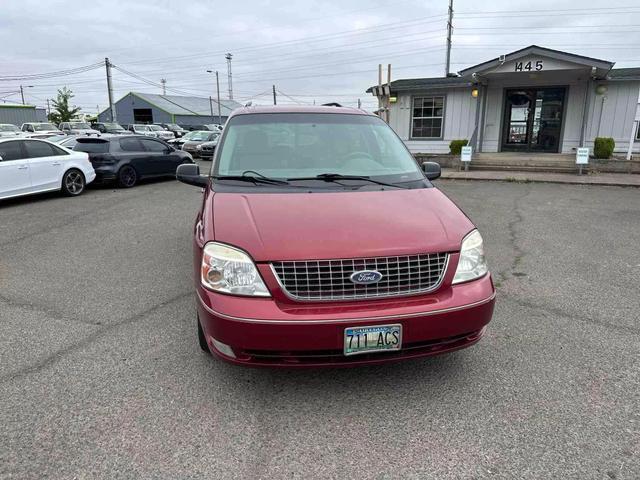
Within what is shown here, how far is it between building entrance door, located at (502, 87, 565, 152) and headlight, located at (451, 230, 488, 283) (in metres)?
15.5

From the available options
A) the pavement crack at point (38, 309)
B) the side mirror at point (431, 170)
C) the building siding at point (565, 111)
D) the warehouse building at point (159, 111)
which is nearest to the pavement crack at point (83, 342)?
the pavement crack at point (38, 309)

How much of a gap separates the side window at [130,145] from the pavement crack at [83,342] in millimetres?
9774

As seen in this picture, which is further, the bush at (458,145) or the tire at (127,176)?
the bush at (458,145)

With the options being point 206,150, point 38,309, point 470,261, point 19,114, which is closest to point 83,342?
point 38,309

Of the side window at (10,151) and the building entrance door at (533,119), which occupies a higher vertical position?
the building entrance door at (533,119)

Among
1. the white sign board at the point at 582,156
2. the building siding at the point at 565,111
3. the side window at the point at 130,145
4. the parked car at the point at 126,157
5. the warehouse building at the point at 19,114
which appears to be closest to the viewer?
the parked car at the point at 126,157

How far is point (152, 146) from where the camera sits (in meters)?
13.7

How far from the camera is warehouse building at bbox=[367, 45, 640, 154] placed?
14.6 m

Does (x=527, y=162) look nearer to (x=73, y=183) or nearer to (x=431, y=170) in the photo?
(x=431, y=170)

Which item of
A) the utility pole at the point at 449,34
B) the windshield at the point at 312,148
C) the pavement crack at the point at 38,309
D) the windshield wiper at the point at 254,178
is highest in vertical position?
the utility pole at the point at 449,34

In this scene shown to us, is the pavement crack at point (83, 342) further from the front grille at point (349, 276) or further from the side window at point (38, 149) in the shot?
the side window at point (38, 149)

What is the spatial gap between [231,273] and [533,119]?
54.2ft

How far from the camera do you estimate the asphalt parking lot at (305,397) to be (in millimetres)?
2309

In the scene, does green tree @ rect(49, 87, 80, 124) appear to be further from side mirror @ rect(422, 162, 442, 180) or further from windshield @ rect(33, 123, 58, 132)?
side mirror @ rect(422, 162, 442, 180)
